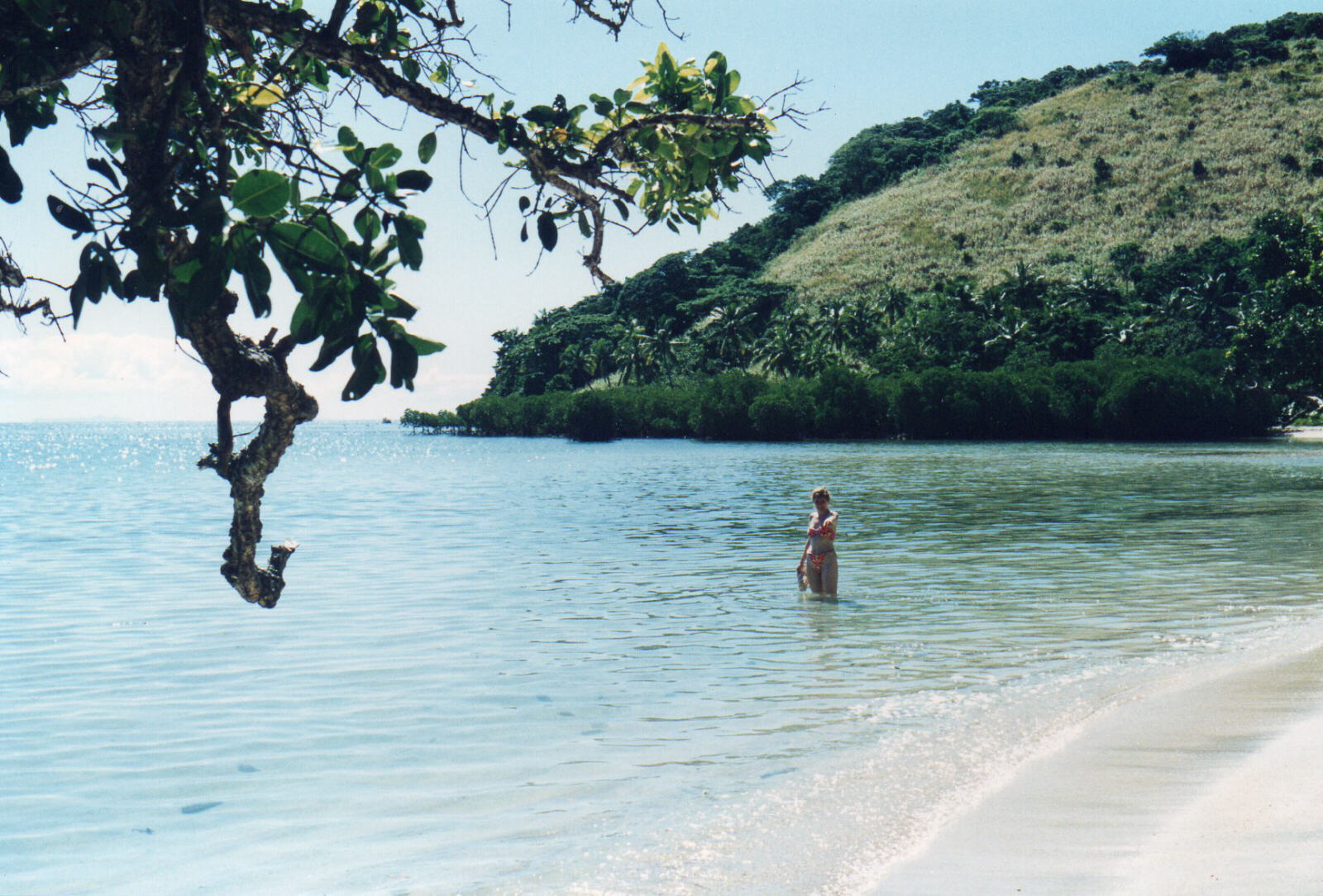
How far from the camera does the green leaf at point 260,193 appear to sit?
2.74m

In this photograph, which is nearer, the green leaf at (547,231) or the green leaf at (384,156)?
the green leaf at (384,156)

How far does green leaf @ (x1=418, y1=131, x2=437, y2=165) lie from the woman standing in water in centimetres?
1398

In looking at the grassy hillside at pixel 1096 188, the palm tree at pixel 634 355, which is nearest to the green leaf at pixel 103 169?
the grassy hillside at pixel 1096 188

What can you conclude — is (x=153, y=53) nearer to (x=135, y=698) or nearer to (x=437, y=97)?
(x=437, y=97)

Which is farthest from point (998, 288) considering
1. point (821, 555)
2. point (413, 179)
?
point (413, 179)

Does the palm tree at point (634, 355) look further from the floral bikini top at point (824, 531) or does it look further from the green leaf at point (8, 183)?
the green leaf at point (8, 183)

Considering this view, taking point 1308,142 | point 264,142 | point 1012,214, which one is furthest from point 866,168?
point 264,142

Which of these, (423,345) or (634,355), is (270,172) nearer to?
(423,345)

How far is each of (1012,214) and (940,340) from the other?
45574 millimetres

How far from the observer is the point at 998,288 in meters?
109

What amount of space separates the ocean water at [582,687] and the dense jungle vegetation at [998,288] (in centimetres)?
2855

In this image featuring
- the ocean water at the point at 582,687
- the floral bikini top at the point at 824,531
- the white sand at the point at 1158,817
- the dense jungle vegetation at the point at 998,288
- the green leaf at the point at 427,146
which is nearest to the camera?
the green leaf at the point at 427,146

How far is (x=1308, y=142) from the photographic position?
132875 millimetres

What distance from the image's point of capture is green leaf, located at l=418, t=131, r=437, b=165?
426 cm
